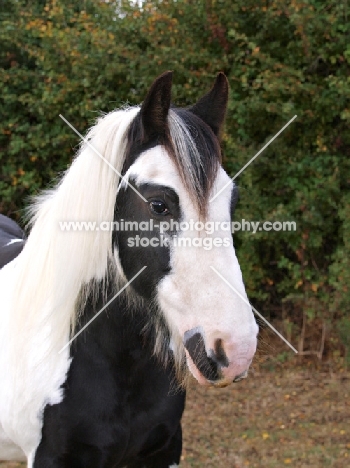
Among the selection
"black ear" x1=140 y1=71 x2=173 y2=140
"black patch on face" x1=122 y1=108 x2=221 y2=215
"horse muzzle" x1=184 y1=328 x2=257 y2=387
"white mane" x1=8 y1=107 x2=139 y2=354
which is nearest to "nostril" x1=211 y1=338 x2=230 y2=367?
"horse muzzle" x1=184 y1=328 x2=257 y2=387

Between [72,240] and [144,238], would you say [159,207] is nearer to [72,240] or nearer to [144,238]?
[144,238]

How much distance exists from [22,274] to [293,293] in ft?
12.5

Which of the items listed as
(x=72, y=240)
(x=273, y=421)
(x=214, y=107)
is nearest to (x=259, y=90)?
(x=273, y=421)

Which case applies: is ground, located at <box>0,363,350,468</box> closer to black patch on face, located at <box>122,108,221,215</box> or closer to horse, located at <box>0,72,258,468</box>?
horse, located at <box>0,72,258,468</box>

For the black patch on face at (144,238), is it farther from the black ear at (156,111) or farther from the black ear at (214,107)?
the black ear at (214,107)

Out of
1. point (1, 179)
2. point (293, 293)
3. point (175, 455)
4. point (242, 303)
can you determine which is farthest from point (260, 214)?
point (242, 303)

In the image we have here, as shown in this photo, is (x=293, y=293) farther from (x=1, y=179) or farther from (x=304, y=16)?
(x=1, y=179)

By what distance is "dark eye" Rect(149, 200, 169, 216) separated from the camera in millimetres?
1977

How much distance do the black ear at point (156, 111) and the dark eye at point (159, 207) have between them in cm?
25

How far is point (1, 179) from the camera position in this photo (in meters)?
6.75

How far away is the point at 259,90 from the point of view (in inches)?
225

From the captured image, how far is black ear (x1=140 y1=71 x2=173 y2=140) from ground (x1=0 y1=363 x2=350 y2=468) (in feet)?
9.20

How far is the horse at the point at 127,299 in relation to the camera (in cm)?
192

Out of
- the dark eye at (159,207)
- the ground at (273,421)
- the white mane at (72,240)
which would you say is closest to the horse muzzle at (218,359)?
the dark eye at (159,207)
